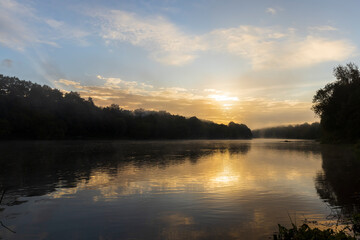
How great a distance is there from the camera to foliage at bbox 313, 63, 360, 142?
76.1 meters

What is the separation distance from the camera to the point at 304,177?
2334 centimetres

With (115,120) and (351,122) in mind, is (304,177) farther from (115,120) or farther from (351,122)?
(115,120)

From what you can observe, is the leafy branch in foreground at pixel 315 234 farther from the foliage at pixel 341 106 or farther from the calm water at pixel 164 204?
the foliage at pixel 341 106

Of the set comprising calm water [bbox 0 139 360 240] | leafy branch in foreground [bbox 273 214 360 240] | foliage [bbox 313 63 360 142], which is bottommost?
calm water [bbox 0 139 360 240]

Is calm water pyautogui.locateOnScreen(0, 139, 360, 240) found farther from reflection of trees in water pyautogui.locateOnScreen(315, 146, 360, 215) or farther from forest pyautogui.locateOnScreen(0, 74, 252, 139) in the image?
forest pyautogui.locateOnScreen(0, 74, 252, 139)

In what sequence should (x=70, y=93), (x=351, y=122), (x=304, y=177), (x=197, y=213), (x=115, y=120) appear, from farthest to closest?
(x=115, y=120)
(x=70, y=93)
(x=351, y=122)
(x=304, y=177)
(x=197, y=213)

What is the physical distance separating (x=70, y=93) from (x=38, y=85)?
67.0ft

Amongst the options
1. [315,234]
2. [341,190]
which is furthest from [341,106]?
[315,234]

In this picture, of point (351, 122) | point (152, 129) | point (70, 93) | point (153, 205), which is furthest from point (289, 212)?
point (152, 129)

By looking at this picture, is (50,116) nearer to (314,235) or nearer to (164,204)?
(164,204)

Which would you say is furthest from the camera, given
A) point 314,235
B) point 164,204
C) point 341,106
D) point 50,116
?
point 50,116

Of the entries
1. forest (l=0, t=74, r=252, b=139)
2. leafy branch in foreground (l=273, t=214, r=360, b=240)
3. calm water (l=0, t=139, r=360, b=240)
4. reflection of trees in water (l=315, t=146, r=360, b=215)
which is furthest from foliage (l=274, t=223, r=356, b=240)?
forest (l=0, t=74, r=252, b=139)

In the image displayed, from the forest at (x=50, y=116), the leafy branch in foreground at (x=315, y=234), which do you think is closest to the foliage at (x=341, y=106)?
the leafy branch in foreground at (x=315, y=234)

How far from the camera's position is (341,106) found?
261ft
